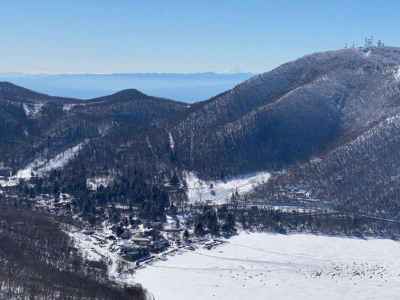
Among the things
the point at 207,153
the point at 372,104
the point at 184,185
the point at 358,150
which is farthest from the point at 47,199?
the point at 372,104

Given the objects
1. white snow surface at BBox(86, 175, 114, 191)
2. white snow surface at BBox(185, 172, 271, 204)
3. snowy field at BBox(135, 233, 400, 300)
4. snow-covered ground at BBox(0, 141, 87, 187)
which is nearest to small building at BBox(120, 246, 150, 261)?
snowy field at BBox(135, 233, 400, 300)

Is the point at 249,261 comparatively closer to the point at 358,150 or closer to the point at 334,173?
the point at 334,173

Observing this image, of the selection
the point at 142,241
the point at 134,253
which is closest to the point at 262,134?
the point at 142,241

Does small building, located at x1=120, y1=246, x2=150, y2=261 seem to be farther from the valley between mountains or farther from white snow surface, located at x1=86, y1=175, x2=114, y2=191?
white snow surface, located at x1=86, y1=175, x2=114, y2=191

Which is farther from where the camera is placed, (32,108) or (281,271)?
(32,108)

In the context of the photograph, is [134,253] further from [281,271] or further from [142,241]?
[281,271]

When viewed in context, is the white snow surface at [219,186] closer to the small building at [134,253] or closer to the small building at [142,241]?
the small building at [142,241]

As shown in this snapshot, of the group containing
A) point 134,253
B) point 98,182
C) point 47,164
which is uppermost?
point 47,164
